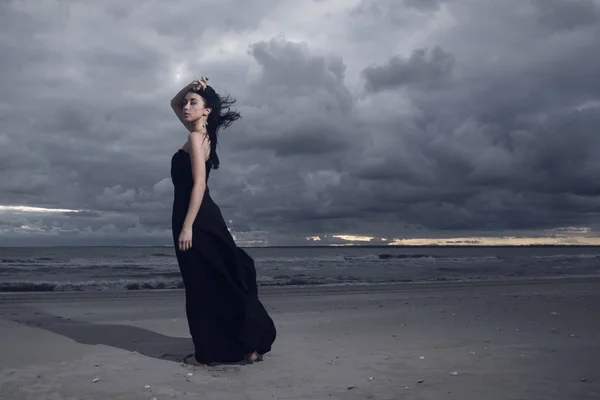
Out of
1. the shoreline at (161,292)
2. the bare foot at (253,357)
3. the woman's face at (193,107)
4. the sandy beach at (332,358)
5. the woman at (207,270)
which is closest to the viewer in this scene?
the sandy beach at (332,358)

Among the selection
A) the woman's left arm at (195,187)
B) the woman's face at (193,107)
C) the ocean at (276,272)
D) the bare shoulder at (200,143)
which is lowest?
the ocean at (276,272)

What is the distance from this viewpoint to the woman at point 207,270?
475 cm

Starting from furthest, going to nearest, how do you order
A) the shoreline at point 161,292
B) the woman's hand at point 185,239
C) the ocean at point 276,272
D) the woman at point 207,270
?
1. the ocean at point 276,272
2. the shoreline at point 161,292
3. the woman at point 207,270
4. the woman's hand at point 185,239

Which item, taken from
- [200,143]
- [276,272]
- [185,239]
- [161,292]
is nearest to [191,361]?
[185,239]

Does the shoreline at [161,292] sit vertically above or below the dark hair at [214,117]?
below

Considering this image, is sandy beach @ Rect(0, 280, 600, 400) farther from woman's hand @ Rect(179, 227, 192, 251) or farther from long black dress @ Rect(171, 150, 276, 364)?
woman's hand @ Rect(179, 227, 192, 251)

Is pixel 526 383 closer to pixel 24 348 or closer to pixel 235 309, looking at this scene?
pixel 235 309

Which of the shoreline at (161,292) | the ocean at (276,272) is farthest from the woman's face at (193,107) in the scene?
the ocean at (276,272)

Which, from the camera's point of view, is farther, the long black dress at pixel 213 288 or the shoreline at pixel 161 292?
the shoreline at pixel 161 292

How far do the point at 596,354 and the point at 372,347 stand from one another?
2.26 m

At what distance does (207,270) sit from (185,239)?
39 cm

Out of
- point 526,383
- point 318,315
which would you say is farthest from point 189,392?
point 318,315

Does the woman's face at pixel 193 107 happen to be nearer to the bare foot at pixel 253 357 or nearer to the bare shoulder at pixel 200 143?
the bare shoulder at pixel 200 143

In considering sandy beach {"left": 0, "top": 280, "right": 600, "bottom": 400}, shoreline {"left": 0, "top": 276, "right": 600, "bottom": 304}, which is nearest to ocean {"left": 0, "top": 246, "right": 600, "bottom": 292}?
shoreline {"left": 0, "top": 276, "right": 600, "bottom": 304}
